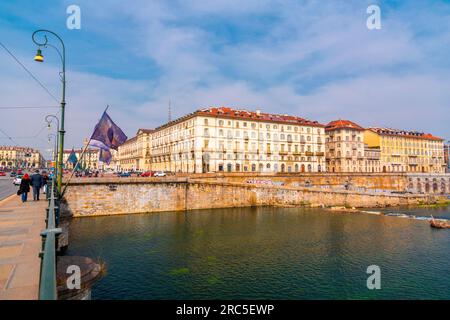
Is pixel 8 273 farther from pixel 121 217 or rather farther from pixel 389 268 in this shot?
pixel 121 217

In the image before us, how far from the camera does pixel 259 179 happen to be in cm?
5794

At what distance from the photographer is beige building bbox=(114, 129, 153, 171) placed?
324 feet

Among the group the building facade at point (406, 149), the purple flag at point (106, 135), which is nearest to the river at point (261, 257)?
the purple flag at point (106, 135)

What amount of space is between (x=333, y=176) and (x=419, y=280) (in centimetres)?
5104

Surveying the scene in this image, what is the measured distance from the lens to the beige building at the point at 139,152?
98750mm

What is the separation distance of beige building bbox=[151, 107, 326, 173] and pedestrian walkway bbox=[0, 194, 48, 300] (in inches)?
2008

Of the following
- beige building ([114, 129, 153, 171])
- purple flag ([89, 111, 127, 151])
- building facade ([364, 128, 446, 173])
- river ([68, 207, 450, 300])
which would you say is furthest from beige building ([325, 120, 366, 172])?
purple flag ([89, 111, 127, 151])

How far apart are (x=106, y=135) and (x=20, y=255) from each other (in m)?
9.43

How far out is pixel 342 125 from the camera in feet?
287

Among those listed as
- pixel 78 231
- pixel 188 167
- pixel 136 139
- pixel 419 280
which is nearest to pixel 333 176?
pixel 188 167

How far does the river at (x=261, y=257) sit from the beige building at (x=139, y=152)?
190ft

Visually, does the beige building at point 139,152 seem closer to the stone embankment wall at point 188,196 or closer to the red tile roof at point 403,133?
the stone embankment wall at point 188,196

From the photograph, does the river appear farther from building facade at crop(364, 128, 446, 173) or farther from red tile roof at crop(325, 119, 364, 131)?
building facade at crop(364, 128, 446, 173)

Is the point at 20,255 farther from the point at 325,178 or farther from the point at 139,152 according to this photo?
the point at 139,152
